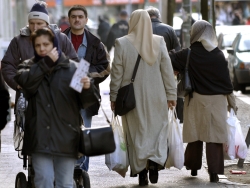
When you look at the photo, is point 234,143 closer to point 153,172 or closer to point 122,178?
point 153,172

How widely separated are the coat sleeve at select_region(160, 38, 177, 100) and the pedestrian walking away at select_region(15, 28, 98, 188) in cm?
198

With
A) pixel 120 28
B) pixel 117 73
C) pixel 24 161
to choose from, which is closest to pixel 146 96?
pixel 117 73

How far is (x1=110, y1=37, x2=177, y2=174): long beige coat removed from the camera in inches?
313

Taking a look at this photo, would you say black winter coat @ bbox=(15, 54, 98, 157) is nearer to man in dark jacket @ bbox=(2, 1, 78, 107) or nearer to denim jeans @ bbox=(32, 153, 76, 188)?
denim jeans @ bbox=(32, 153, 76, 188)

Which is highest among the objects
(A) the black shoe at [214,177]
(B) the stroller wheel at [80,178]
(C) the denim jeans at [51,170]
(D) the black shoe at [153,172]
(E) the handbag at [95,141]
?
(E) the handbag at [95,141]

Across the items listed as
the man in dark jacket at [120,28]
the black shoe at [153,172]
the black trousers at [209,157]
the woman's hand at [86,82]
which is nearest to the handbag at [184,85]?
the black trousers at [209,157]

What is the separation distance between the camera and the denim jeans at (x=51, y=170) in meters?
6.07

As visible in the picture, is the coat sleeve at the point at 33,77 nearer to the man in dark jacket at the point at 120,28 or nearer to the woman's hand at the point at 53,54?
the woman's hand at the point at 53,54

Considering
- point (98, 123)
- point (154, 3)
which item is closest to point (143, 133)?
point (98, 123)

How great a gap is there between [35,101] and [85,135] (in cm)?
45

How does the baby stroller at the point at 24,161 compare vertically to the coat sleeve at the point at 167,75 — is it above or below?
below

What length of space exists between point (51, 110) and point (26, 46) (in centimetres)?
152

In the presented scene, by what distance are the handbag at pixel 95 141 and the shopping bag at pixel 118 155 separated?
5.75 feet

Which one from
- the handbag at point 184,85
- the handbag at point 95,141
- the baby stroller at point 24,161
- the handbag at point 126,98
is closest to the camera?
the handbag at point 95,141
